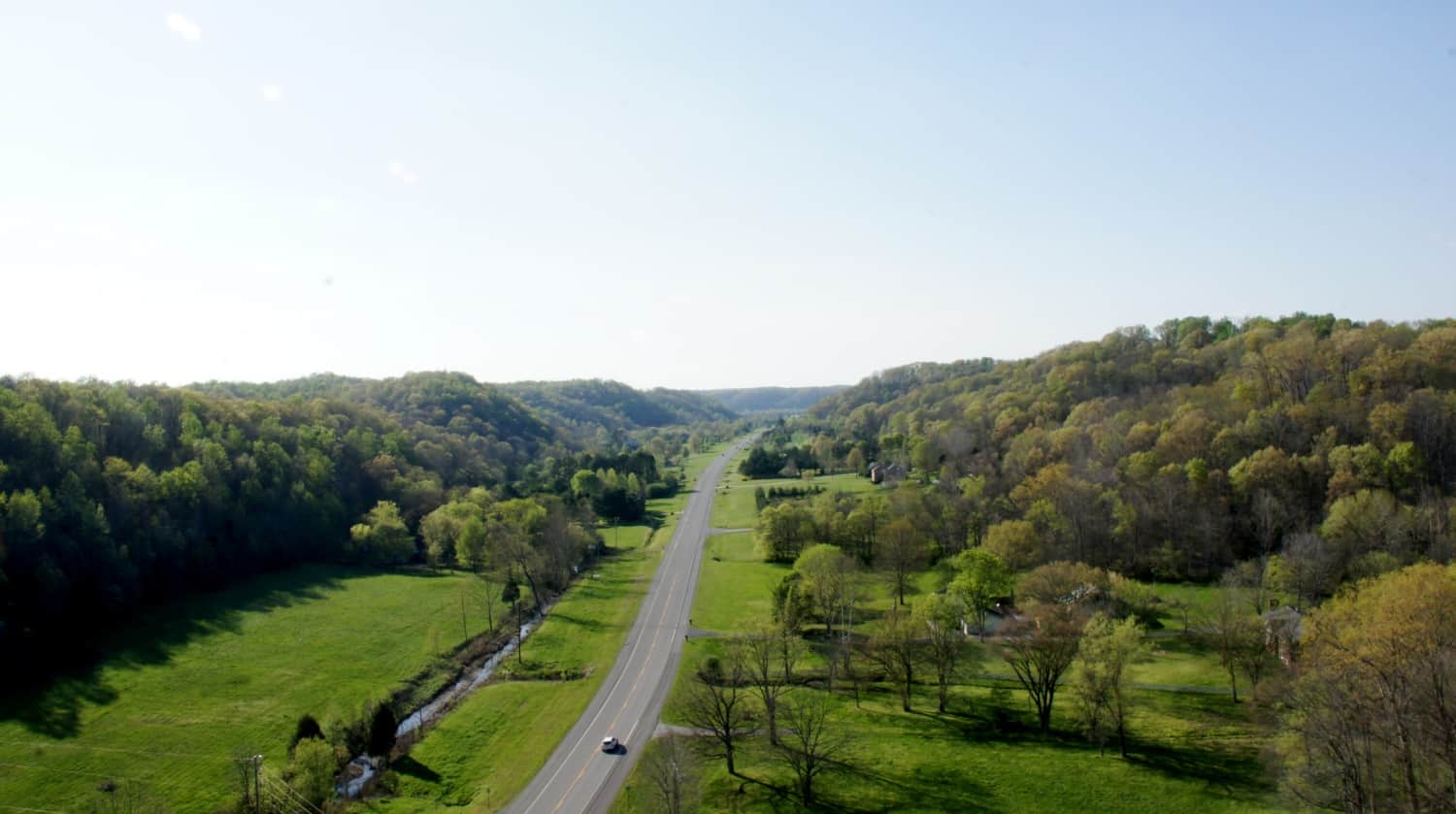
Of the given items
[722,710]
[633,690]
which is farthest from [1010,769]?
[633,690]

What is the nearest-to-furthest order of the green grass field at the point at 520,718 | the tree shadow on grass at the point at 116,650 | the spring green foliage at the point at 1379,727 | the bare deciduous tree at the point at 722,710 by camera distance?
the spring green foliage at the point at 1379,727 < the green grass field at the point at 520,718 < the bare deciduous tree at the point at 722,710 < the tree shadow on grass at the point at 116,650

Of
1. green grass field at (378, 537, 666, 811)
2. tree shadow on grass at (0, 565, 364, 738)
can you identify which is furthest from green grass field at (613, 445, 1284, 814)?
tree shadow on grass at (0, 565, 364, 738)

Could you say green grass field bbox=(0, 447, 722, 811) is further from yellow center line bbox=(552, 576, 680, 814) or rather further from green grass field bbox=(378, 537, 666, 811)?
yellow center line bbox=(552, 576, 680, 814)

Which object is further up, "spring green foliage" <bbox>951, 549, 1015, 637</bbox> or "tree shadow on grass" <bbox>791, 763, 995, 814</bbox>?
"spring green foliage" <bbox>951, 549, 1015, 637</bbox>

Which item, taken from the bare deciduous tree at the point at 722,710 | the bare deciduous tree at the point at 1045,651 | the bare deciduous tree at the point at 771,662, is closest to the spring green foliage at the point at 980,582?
the bare deciduous tree at the point at 1045,651

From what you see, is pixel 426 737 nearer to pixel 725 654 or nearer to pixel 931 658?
pixel 725 654

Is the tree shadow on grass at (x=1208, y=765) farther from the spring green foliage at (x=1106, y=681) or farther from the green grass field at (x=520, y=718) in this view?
the green grass field at (x=520, y=718)
